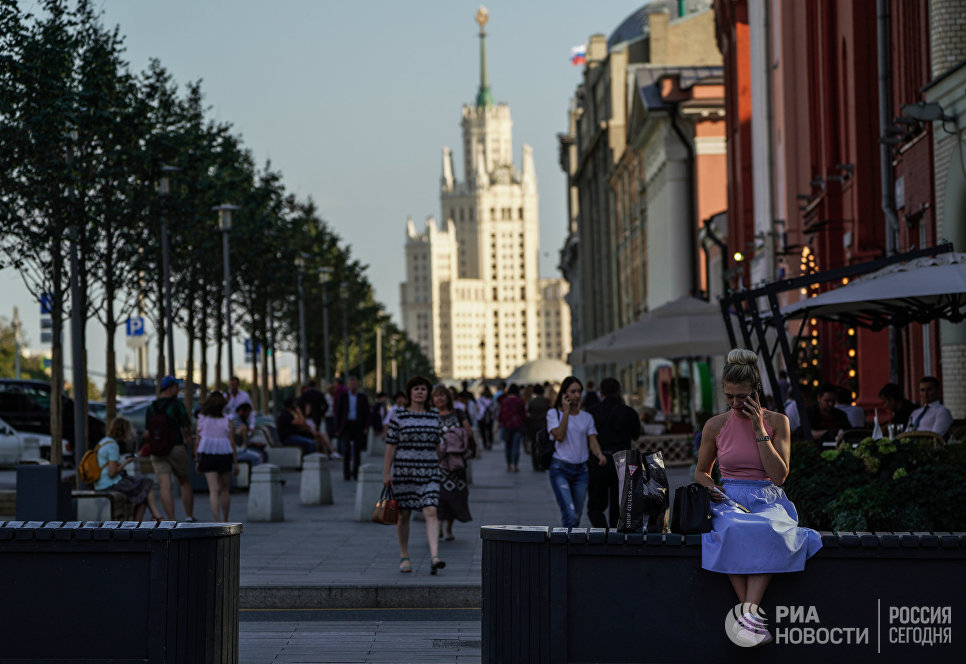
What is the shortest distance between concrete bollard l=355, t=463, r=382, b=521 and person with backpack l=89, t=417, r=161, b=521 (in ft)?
10.3

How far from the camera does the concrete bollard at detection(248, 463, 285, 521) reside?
2053 centimetres

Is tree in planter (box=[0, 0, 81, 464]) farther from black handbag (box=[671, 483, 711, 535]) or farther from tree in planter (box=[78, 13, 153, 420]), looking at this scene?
black handbag (box=[671, 483, 711, 535])

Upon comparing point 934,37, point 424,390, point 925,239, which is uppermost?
point 934,37

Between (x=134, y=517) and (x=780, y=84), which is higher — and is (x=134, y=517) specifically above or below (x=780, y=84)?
below

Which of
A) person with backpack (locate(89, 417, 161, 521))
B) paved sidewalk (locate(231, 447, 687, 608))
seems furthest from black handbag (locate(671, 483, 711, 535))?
person with backpack (locate(89, 417, 161, 521))

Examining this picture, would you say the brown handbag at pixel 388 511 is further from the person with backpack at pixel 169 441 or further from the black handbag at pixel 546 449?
the person with backpack at pixel 169 441

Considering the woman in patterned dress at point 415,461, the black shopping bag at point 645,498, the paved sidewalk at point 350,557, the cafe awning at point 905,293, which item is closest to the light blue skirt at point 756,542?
the black shopping bag at point 645,498

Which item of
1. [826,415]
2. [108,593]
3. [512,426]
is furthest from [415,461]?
[512,426]

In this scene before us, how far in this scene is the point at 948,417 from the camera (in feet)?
54.3

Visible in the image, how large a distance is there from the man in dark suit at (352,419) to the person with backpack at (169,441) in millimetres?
10688

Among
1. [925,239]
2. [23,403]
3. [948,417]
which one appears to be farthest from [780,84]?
[948,417]

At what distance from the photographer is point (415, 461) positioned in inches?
592

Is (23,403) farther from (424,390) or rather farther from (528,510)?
(424,390)

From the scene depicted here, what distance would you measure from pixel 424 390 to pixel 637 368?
224ft
